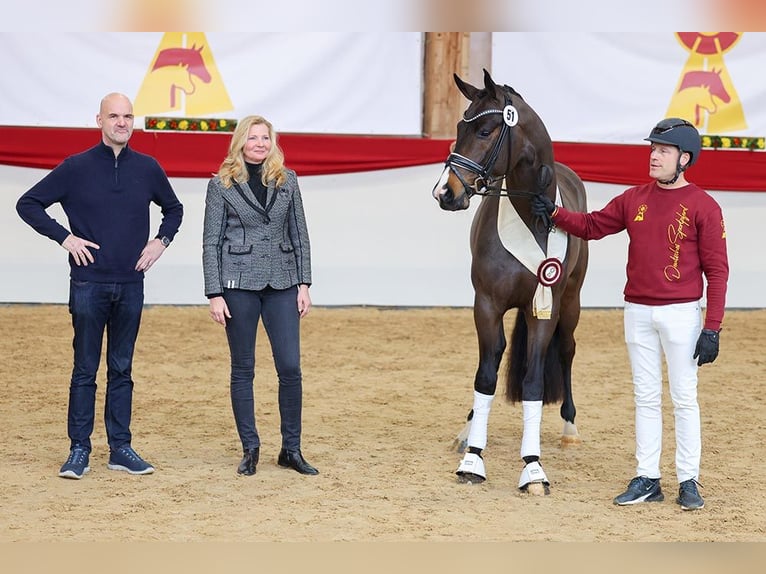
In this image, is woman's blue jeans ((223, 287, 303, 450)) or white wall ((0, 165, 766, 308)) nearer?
woman's blue jeans ((223, 287, 303, 450))

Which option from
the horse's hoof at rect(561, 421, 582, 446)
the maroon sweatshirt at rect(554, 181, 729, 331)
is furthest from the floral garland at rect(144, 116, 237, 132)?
the maroon sweatshirt at rect(554, 181, 729, 331)

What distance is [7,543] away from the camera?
3551 millimetres

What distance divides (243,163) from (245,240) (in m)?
0.35

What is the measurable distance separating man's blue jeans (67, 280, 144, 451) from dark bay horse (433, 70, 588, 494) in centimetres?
154

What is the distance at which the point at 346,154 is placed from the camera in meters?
9.62

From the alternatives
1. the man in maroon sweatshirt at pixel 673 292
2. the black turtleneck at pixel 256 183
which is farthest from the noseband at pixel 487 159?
the black turtleneck at pixel 256 183

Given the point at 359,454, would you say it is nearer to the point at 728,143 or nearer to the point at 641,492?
the point at 641,492

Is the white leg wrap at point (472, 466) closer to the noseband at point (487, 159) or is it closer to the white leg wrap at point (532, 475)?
the white leg wrap at point (532, 475)

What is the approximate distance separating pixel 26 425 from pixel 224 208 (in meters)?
1.99

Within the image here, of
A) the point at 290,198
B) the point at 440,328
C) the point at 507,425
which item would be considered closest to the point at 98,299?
the point at 290,198

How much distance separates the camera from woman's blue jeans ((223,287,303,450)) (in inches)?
178

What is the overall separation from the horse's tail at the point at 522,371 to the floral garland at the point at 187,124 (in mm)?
4967

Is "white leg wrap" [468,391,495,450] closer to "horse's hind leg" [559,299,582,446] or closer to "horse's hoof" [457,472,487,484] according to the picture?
"horse's hoof" [457,472,487,484]
